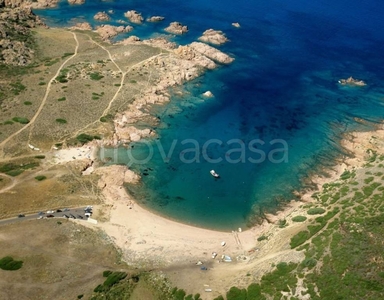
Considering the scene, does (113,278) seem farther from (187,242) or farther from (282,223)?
(282,223)

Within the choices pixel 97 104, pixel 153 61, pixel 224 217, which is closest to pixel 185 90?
A: pixel 153 61

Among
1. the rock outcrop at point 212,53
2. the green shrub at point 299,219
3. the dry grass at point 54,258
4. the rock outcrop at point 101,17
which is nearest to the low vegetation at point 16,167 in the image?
the dry grass at point 54,258

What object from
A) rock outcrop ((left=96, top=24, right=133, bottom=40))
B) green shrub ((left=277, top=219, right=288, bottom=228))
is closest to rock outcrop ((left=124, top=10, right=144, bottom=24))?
rock outcrop ((left=96, top=24, right=133, bottom=40))

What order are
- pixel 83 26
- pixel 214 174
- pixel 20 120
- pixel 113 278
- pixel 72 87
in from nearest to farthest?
pixel 113 278 → pixel 214 174 → pixel 20 120 → pixel 72 87 → pixel 83 26

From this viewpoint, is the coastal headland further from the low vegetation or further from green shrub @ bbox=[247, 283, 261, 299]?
green shrub @ bbox=[247, 283, 261, 299]

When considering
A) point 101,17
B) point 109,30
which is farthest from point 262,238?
point 101,17

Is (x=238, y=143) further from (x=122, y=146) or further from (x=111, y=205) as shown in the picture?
(x=111, y=205)

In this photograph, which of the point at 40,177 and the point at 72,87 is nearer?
the point at 40,177
